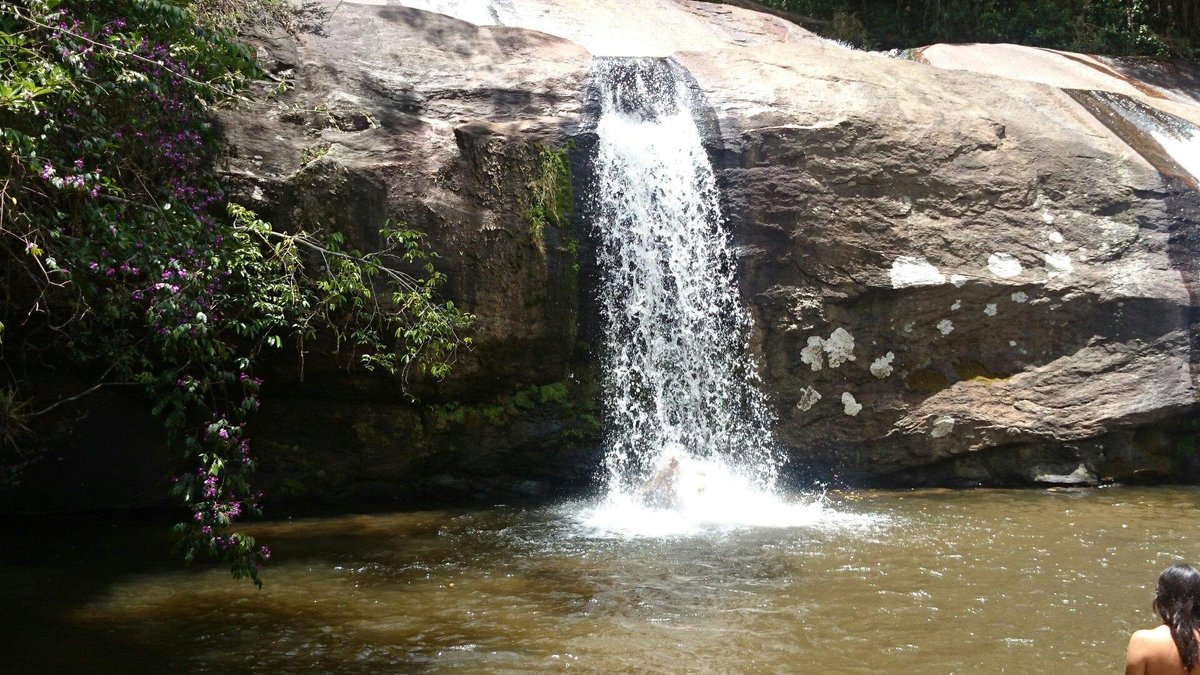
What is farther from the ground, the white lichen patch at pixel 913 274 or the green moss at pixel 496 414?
the white lichen patch at pixel 913 274

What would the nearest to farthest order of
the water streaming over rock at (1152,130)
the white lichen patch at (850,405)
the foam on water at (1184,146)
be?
the white lichen patch at (850,405)
the water streaming over rock at (1152,130)
the foam on water at (1184,146)

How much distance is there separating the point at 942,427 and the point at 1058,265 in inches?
70.4

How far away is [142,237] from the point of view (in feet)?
17.0

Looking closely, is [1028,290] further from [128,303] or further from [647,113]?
[128,303]

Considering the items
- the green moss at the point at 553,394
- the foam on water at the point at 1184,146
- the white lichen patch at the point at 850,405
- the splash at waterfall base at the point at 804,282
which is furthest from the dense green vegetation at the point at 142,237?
the foam on water at the point at 1184,146

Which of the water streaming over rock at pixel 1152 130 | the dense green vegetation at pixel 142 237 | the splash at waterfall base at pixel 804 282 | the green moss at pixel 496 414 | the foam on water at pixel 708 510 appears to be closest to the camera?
the dense green vegetation at pixel 142 237

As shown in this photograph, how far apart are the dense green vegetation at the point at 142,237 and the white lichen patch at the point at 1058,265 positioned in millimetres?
5231

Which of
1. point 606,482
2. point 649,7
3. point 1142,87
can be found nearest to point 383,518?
point 606,482

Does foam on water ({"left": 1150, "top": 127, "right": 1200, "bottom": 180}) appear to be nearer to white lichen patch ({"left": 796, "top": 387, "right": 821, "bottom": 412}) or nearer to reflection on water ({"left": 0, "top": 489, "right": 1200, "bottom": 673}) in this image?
reflection on water ({"left": 0, "top": 489, "right": 1200, "bottom": 673})

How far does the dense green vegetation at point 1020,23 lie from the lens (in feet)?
48.4

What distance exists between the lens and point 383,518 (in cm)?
775

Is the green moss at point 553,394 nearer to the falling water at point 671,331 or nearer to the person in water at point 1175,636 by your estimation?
the falling water at point 671,331

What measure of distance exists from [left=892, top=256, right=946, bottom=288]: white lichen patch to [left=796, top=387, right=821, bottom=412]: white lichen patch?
115cm

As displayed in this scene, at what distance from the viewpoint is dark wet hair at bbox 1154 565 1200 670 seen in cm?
310
